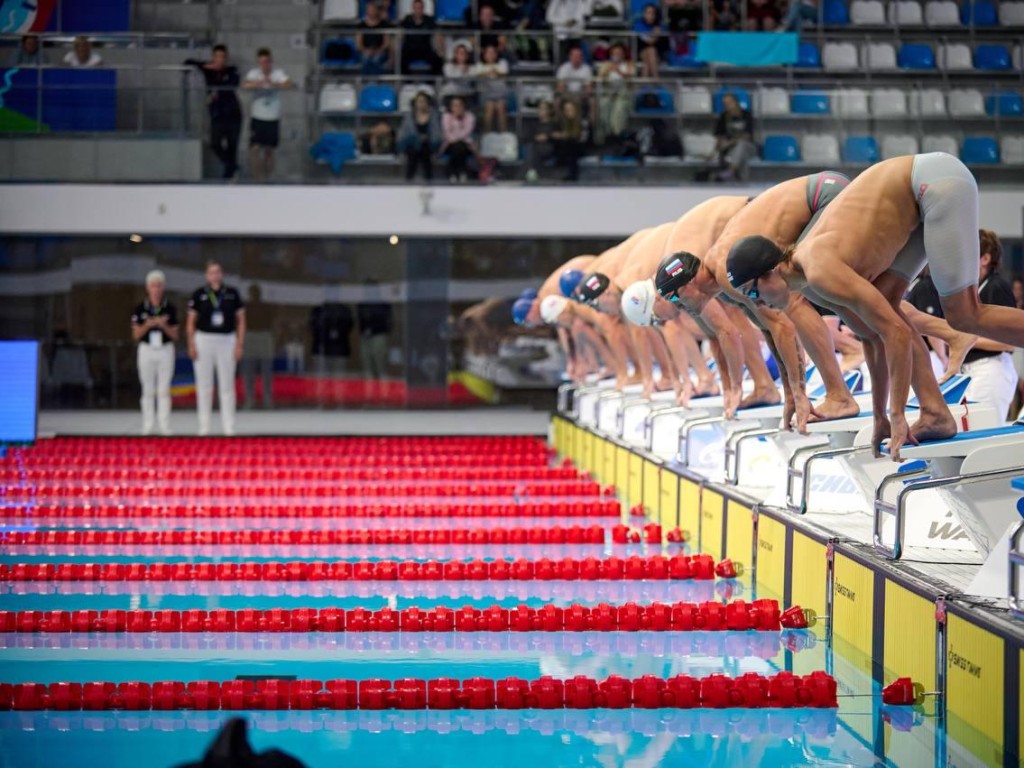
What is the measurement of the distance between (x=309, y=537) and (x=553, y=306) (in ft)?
15.4

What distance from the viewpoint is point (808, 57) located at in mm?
17266

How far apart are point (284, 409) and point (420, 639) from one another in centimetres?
1276

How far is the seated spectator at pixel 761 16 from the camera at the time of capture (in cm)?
1738

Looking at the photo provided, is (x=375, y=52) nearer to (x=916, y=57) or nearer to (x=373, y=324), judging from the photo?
(x=373, y=324)

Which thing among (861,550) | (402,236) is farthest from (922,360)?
(402,236)

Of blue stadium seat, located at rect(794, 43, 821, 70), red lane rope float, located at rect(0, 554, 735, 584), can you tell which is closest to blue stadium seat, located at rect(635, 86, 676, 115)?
blue stadium seat, located at rect(794, 43, 821, 70)

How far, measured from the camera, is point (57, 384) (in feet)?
55.8

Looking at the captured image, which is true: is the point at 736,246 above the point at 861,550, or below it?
above

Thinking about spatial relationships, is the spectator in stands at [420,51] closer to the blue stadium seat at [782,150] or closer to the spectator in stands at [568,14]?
the spectator in stands at [568,14]

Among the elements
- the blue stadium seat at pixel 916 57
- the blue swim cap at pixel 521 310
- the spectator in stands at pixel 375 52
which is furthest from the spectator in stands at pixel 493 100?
the blue stadium seat at pixel 916 57

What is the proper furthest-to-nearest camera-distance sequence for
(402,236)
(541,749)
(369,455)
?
(402,236)
(369,455)
(541,749)

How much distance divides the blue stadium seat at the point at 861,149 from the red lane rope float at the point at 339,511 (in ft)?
25.2

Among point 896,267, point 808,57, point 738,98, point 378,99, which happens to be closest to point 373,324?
point 378,99

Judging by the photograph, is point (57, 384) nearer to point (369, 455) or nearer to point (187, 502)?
point (369, 455)
